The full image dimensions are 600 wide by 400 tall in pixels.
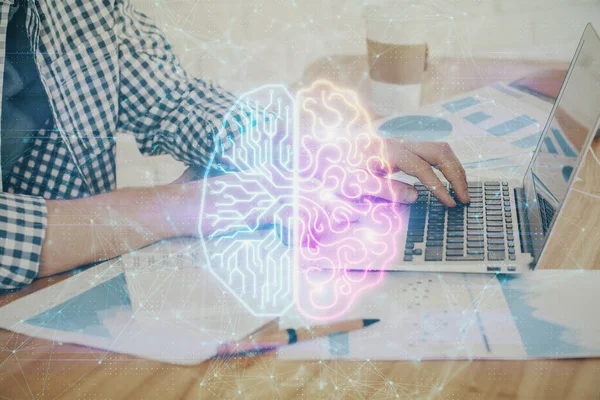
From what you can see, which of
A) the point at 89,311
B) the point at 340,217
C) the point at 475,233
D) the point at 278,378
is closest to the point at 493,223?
the point at 475,233

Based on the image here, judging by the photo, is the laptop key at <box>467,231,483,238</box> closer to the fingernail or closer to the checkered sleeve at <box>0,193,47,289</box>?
the fingernail

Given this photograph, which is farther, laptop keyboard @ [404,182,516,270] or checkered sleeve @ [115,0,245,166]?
checkered sleeve @ [115,0,245,166]

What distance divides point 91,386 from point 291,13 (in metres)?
0.47

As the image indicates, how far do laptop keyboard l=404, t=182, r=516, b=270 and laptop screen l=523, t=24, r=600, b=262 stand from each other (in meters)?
0.03

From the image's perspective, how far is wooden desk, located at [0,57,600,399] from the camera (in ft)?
1.27

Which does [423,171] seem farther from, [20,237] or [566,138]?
[20,237]

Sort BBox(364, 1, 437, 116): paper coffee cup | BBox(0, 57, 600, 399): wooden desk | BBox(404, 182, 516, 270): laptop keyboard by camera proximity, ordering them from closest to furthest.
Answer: BBox(0, 57, 600, 399): wooden desk → BBox(404, 182, 516, 270): laptop keyboard → BBox(364, 1, 437, 116): paper coffee cup

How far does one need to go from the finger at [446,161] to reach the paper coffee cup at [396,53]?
128 mm

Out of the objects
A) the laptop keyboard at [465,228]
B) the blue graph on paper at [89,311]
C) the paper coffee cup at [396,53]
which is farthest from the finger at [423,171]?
the blue graph on paper at [89,311]

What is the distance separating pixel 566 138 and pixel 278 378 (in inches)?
14.5

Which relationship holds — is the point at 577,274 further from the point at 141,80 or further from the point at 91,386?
the point at 141,80

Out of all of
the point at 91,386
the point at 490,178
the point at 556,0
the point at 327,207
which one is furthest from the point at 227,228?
the point at 556,0

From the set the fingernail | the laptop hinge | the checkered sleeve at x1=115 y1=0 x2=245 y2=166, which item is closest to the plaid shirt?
the checkered sleeve at x1=115 y1=0 x2=245 y2=166

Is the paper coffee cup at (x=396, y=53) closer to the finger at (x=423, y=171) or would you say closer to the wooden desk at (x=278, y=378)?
the finger at (x=423, y=171)
